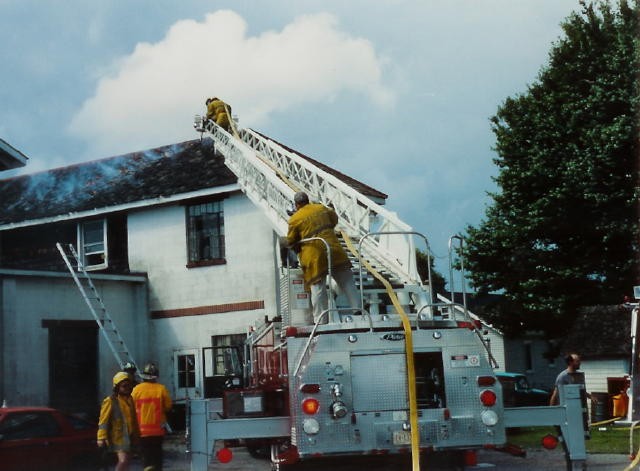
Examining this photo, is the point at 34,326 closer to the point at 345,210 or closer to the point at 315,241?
the point at 345,210

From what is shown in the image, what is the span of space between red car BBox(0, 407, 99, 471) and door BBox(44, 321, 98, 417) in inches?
343

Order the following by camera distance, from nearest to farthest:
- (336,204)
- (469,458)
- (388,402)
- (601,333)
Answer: (388,402) < (469,458) < (336,204) < (601,333)

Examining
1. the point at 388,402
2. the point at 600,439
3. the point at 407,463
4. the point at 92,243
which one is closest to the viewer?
the point at 388,402

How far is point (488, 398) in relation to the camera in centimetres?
895

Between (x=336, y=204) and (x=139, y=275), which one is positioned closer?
(x=336, y=204)

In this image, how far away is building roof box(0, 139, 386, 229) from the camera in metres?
24.3

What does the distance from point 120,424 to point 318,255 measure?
290 cm

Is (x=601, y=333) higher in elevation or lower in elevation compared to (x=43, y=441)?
higher

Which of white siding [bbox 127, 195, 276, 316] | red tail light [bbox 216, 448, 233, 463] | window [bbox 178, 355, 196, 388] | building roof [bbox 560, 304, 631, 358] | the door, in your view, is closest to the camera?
red tail light [bbox 216, 448, 233, 463]

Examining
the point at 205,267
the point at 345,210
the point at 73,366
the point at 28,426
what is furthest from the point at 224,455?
the point at 205,267

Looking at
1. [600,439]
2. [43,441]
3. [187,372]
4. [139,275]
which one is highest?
[139,275]

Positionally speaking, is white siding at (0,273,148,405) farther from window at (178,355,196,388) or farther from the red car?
the red car

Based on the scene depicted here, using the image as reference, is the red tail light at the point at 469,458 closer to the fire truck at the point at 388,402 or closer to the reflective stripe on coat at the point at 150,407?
the fire truck at the point at 388,402

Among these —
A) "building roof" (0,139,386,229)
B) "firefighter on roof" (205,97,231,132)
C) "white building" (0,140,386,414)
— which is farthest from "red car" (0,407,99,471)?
"firefighter on roof" (205,97,231,132)
